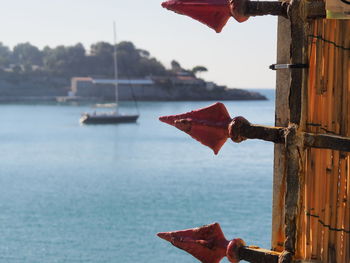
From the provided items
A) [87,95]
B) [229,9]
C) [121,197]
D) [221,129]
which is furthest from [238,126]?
[87,95]

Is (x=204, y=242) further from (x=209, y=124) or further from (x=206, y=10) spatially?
(x=206, y=10)

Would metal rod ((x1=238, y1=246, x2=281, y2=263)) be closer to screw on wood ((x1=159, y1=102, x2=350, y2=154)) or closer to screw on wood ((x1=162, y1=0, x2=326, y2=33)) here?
screw on wood ((x1=159, y1=102, x2=350, y2=154))

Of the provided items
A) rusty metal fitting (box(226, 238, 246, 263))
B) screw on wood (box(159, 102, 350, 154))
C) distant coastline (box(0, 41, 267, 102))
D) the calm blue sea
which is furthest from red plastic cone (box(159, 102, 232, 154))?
distant coastline (box(0, 41, 267, 102))

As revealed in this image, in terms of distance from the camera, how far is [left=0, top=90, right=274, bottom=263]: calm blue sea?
15.4 metres

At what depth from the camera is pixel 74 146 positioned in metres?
39.3

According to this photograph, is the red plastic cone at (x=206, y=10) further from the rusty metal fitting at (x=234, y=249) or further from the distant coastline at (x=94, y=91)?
the distant coastline at (x=94, y=91)

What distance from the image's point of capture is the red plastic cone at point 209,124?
91.1 inches

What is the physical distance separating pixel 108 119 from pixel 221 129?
50958 mm

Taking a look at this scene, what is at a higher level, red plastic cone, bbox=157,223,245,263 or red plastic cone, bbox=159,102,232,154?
red plastic cone, bbox=159,102,232,154

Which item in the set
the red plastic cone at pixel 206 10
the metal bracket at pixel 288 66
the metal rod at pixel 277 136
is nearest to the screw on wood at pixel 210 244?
the metal rod at pixel 277 136

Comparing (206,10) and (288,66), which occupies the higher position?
(206,10)

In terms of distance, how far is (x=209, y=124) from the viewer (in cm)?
234

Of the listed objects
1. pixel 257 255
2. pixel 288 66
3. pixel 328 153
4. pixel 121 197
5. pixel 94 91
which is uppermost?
pixel 288 66

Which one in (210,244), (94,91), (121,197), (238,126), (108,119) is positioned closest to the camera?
(238,126)
